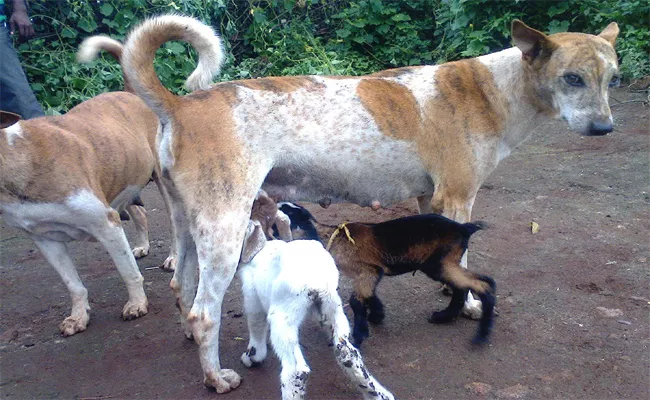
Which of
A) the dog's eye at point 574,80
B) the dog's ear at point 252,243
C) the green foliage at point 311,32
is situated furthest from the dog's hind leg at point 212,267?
the green foliage at point 311,32

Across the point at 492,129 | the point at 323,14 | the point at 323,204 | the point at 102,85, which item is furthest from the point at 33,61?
the point at 492,129

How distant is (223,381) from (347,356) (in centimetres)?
74

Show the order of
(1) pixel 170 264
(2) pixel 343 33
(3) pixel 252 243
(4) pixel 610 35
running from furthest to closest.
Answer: (2) pixel 343 33 < (1) pixel 170 264 < (4) pixel 610 35 < (3) pixel 252 243

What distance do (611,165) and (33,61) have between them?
721 centimetres

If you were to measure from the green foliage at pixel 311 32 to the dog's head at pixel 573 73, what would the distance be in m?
5.27

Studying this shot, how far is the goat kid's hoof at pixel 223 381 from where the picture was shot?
129 inches

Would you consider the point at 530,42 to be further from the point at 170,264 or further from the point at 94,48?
the point at 170,264

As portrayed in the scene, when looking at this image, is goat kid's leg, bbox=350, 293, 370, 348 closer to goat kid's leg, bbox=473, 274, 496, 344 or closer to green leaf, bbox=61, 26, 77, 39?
goat kid's leg, bbox=473, 274, 496, 344

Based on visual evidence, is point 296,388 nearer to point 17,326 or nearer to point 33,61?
point 17,326

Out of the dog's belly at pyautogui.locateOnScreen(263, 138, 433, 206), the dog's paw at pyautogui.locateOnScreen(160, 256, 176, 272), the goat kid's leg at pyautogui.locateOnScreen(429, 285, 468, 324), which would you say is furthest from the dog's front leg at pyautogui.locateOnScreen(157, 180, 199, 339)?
the goat kid's leg at pyautogui.locateOnScreen(429, 285, 468, 324)

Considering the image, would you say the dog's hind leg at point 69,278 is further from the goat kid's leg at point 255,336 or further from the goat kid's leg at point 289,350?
the goat kid's leg at point 289,350

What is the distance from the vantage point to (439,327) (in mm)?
3871

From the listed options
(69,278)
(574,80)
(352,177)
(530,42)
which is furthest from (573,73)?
(69,278)

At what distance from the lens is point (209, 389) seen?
3311mm
